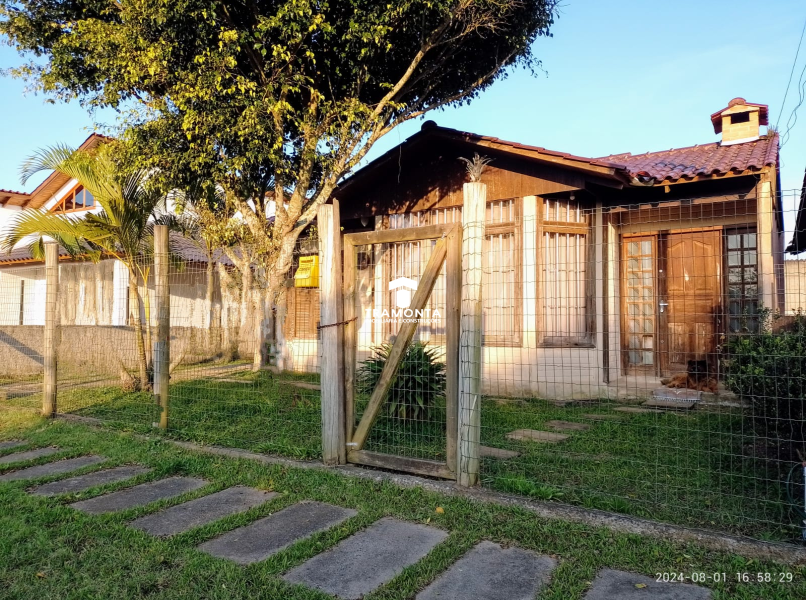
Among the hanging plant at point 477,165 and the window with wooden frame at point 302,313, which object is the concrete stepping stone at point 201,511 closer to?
the window with wooden frame at point 302,313

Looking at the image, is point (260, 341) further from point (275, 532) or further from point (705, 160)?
point (705, 160)

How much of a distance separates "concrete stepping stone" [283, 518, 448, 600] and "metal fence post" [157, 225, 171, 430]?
11.1 ft

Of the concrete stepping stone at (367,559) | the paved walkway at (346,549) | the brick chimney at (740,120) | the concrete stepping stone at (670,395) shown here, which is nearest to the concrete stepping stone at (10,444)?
the paved walkway at (346,549)

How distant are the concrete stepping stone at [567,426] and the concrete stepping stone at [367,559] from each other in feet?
10.5

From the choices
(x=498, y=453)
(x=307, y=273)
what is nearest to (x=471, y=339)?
(x=498, y=453)

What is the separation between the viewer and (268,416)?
585 cm

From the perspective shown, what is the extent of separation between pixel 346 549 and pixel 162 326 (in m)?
3.73

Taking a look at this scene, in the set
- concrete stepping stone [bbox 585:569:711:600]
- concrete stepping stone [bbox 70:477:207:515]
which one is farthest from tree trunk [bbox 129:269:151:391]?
concrete stepping stone [bbox 585:569:711:600]

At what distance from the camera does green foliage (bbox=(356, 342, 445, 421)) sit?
560 centimetres

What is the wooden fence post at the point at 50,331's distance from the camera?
7.20 metres

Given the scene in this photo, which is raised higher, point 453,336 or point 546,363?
point 453,336

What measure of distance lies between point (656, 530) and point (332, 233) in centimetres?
321

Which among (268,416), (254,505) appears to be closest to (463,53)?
(268,416)

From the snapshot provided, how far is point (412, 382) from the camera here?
596 centimetres
